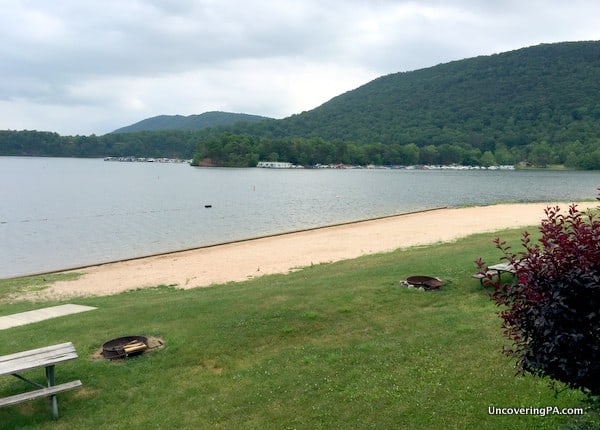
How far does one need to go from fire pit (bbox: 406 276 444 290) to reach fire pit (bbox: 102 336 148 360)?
6405 mm

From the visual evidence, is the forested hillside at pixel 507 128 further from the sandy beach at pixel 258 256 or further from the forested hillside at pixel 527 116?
the sandy beach at pixel 258 256

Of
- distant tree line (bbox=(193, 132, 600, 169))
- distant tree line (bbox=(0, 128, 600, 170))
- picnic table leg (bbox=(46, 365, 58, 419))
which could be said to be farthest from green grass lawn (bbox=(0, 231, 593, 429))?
distant tree line (bbox=(0, 128, 600, 170))

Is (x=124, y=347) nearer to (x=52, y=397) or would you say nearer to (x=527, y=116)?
(x=52, y=397)

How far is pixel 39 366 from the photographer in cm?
704

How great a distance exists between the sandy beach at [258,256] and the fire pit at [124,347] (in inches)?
338

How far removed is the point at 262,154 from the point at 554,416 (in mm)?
184564

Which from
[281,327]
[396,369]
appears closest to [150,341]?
[281,327]

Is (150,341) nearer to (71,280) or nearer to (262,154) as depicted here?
(71,280)

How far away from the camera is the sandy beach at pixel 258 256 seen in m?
20.0

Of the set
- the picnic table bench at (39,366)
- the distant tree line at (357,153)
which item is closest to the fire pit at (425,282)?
the picnic table bench at (39,366)

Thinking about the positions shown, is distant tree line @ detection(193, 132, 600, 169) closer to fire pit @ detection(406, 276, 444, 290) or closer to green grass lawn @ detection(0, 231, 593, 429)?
fire pit @ detection(406, 276, 444, 290)

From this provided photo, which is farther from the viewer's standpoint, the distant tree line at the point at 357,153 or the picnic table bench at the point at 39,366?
the distant tree line at the point at 357,153

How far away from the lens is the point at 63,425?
691 cm

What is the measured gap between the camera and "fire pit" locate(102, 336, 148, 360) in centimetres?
916
